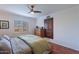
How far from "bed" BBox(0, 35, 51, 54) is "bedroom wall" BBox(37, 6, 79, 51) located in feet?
0.62

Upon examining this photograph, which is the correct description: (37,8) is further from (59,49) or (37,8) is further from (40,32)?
(59,49)

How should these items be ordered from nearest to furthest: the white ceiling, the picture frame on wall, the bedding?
the white ceiling < the picture frame on wall < the bedding

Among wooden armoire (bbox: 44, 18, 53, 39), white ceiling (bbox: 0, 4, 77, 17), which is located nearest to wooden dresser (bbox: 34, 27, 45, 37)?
wooden armoire (bbox: 44, 18, 53, 39)

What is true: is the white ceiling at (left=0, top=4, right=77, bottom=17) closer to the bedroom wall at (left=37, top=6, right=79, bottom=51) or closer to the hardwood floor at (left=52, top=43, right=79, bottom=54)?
the bedroom wall at (left=37, top=6, right=79, bottom=51)

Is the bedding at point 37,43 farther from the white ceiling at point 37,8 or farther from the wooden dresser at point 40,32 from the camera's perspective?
the white ceiling at point 37,8

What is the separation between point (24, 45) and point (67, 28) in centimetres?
66

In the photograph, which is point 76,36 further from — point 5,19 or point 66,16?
point 5,19

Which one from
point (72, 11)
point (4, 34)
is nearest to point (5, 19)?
point (4, 34)

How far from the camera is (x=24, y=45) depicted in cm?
135

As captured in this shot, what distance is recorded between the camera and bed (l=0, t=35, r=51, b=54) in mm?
1214

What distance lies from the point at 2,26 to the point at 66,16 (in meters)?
0.88

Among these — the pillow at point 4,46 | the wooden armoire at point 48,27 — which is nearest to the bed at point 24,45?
the pillow at point 4,46

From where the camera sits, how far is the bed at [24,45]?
121cm

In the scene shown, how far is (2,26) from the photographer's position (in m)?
1.28
